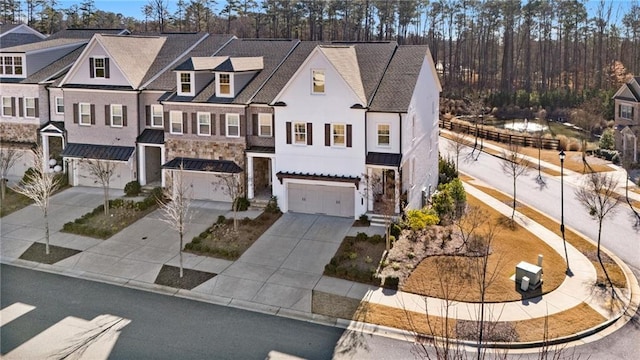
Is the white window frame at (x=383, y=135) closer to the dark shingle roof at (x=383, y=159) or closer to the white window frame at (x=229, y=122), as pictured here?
the dark shingle roof at (x=383, y=159)

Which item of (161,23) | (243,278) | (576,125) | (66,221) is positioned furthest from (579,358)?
(161,23)

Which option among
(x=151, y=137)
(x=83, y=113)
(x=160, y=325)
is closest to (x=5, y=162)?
(x=83, y=113)

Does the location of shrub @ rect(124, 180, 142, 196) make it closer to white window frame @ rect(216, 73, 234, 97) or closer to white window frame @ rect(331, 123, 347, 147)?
white window frame @ rect(216, 73, 234, 97)

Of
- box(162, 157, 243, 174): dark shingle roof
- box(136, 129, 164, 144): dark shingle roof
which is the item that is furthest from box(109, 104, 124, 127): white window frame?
box(162, 157, 243, 174): dark shingle roof

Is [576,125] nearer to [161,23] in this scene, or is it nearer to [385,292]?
[385,292]

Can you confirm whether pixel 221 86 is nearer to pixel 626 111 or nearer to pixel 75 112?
pixel 75 112

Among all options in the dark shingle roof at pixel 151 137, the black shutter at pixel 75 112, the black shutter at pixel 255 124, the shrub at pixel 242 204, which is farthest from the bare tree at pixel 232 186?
the black shutter at pixel 75 112
